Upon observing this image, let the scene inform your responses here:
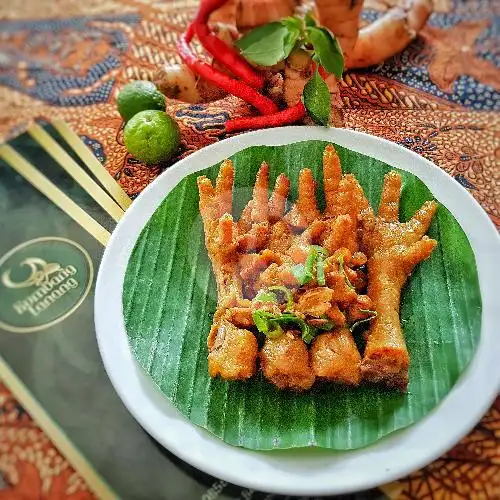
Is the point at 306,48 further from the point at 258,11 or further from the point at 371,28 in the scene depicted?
the point at 371,28

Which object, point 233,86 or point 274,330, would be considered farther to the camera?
point 233,86

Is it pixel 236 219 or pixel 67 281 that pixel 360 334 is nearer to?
pixel 236 219

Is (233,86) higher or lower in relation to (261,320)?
higher

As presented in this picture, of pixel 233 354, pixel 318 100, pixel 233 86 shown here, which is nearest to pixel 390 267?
pixel 233 354

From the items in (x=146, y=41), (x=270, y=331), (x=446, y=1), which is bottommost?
(x=446, y=1)

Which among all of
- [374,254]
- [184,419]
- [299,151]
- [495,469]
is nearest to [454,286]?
[374,254]

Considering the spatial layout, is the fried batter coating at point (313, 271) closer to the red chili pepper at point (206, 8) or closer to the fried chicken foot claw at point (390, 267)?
the fried chicken foot claw at point (390, 267)
